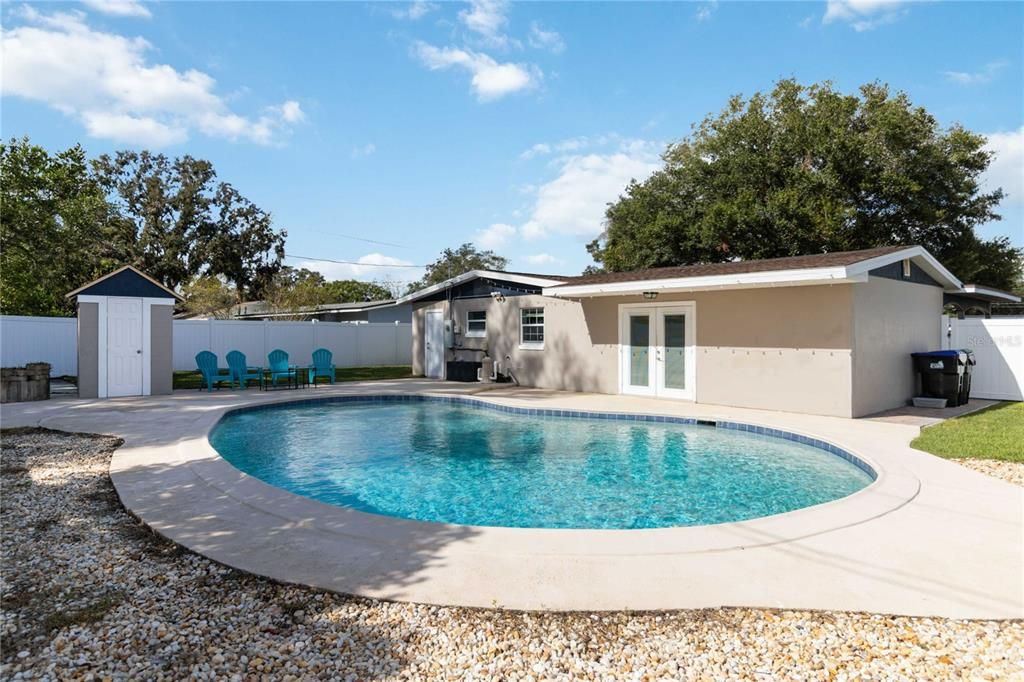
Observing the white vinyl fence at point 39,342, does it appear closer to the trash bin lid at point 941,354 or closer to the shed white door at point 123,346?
the shed white door at point 123,346

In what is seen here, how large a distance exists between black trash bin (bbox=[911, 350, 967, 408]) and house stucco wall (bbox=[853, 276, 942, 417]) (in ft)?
1.14

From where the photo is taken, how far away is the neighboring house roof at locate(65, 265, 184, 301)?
1227cm

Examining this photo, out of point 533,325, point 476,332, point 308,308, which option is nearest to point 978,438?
point 533,325

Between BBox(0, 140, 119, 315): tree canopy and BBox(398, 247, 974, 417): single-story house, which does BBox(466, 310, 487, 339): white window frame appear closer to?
BBox(398, 247, 974, 417): single-story house

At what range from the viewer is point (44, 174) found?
1673cm

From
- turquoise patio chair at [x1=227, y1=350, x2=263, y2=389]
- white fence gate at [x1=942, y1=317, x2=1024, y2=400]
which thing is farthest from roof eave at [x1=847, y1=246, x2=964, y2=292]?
turquoise patio chair at [x1=227, y1=350, x2=263, y2=389]

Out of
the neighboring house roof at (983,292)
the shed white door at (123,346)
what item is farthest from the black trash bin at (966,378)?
the shed white door at (123,346)

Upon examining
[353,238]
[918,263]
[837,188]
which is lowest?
[918,263]

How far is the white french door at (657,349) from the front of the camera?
40.5ft

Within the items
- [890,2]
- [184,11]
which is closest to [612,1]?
[890,2]

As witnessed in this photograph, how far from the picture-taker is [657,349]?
507 inches

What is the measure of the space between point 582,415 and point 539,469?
12.1ft

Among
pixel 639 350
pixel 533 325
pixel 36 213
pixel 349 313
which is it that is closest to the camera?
pixel 639 350

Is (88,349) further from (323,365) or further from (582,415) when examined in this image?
(582,415)
